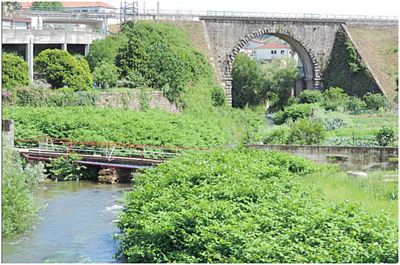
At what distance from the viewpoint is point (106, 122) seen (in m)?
34.0

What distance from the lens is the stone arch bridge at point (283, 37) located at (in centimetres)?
5375

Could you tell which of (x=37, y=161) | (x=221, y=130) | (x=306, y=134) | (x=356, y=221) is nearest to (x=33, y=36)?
(x=221, y=130)

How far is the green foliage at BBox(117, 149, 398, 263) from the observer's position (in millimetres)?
12773

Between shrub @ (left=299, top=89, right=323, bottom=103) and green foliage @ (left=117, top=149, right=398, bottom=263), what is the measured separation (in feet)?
113

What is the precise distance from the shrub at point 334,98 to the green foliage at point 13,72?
63.6ft

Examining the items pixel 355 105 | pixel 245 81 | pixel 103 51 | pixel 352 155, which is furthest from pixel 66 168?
pixel 245 81

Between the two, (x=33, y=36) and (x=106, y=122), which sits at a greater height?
(x=33, y=36)

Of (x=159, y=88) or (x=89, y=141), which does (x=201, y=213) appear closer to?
(x=89, y=141)

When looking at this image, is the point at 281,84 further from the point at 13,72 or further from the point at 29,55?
the point at 13,72

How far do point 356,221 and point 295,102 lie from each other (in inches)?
1650

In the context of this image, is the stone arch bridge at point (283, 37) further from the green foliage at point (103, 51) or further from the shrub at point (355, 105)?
the green foliage at point (103, 51)

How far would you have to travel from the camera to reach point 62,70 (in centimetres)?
4103

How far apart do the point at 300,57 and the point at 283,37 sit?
9.90ft

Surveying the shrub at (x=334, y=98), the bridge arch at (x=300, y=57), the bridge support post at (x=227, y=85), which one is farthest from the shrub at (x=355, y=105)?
the bridge support post at (x=227, y=85)
